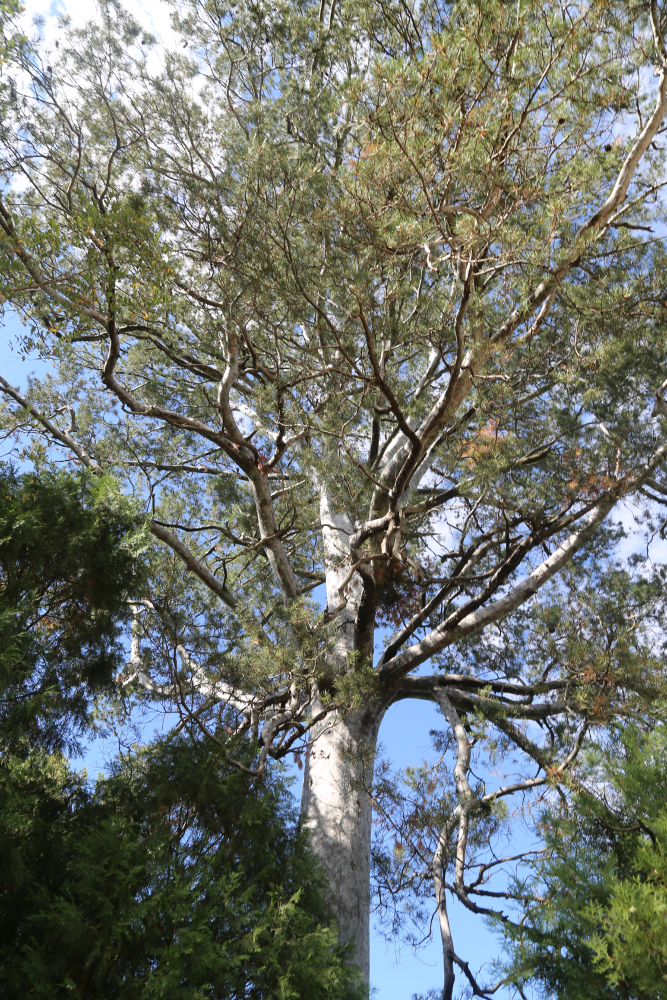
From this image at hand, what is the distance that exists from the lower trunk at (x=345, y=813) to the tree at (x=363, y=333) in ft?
0.07

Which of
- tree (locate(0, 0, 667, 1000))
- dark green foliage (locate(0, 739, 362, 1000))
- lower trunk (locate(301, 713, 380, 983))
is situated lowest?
dark green foliage (locate(0, 739, 362, 1000))

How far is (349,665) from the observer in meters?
4.43

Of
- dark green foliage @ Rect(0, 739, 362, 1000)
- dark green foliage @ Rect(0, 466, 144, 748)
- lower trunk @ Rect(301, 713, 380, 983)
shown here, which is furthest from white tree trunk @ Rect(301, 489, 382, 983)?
dark green foliage @ Rect(0, 466, 144, 748)

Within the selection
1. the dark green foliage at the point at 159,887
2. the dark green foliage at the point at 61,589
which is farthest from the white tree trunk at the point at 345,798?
the dark green foliage at the point at 61,589

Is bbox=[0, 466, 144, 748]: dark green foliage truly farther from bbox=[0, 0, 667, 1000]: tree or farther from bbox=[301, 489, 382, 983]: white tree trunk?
bbox=[301, 489, 382, 983]: white tree trunk

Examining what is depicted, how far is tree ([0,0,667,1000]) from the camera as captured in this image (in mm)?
3748

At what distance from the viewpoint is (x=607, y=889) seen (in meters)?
2.50

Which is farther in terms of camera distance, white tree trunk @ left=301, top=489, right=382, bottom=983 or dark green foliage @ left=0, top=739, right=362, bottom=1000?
white tree trunk @ left=301, top=489, right=382, bottom=983

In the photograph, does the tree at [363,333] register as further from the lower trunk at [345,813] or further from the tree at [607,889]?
the tree at [607,889]

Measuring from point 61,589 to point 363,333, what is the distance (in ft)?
9.59

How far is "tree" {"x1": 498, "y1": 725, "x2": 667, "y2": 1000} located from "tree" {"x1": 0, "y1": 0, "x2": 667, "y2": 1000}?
98 centimetres

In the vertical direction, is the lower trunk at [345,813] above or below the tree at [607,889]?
above

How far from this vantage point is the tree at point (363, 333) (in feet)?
12.3

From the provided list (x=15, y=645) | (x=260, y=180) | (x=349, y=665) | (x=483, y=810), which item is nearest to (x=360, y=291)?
(x=260, y=180)
